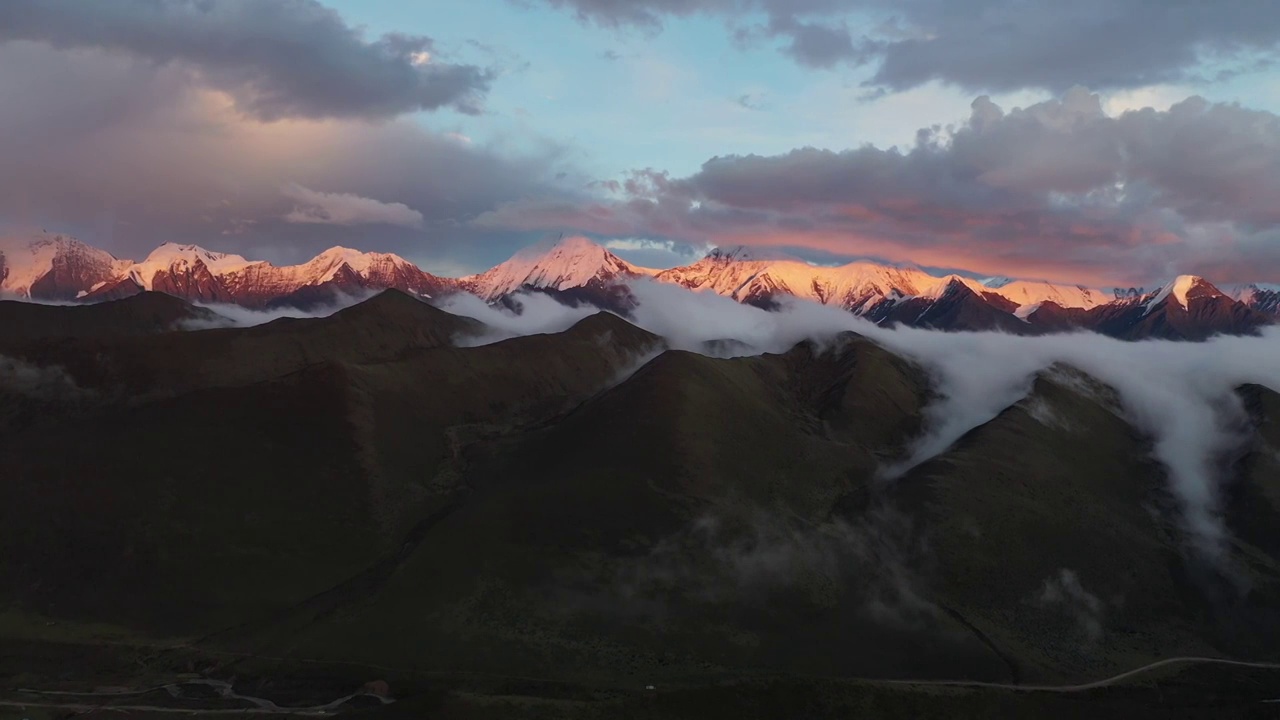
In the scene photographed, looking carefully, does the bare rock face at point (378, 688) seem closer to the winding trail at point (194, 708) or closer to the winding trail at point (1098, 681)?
the winding trail at point (194, 708)

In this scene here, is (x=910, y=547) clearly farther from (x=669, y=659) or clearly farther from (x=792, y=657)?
(x=669, y=659)

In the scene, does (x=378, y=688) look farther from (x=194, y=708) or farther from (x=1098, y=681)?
(x=1098, y=681)

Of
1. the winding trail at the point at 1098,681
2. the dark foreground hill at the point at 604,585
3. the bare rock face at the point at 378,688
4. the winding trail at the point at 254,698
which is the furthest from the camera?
the dark foreground hill at the point at 604,585

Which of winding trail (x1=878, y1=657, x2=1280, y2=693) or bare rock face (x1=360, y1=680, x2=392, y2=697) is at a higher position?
bare rock face (x1=360, y1=680, x2=392, y2=697)

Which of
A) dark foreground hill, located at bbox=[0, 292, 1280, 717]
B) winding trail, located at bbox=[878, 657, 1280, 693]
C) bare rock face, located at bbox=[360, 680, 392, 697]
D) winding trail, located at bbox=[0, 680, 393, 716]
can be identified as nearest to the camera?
winding trail, located at bbox=[0, 680, 393, 716]

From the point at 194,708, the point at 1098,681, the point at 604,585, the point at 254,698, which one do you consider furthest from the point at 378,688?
the point at 1098,681

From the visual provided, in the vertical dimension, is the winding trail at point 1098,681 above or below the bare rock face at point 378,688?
below

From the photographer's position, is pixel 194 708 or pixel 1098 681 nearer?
pixel 194 708

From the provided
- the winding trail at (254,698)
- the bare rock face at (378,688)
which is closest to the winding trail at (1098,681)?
the winding trail at (254,698)

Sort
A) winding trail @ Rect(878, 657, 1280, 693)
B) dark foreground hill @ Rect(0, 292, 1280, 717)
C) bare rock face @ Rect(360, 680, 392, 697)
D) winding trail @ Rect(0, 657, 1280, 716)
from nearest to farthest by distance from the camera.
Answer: winding trail @ Rect(0, 657, 1280, 716), bare rock face @ Rect(360, 680, 392, 697), winding trail @ Rect(878, 657, 1280, 693), dark foreground hill @ Rect(0, 292, 1280, 717)

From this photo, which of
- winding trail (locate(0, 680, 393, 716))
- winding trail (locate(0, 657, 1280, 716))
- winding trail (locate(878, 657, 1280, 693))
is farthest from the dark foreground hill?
winding trail (locate(0, 680, 393, 716))

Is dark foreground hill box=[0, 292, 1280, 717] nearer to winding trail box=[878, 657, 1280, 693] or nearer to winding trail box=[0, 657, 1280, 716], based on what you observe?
winding trail box=[878, 657, 1280, 693]
